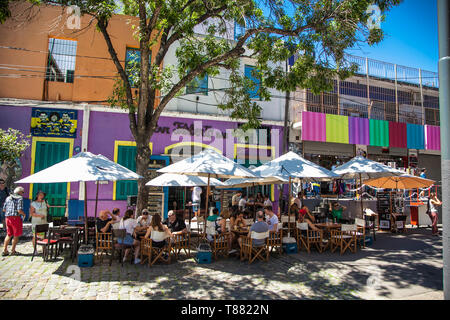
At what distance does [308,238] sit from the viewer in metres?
7.86

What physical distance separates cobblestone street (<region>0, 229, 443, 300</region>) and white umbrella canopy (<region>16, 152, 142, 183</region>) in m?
1.88

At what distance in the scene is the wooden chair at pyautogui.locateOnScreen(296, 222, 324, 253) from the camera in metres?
7.85

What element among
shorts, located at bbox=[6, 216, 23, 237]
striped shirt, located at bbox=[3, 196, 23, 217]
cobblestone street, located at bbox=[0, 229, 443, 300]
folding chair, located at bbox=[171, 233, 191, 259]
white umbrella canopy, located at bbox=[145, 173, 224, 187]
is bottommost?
cobblestone street, located at bbox=[0, 229, 443, 300]

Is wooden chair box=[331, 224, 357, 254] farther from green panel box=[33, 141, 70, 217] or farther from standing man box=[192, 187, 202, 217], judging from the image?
green panel box=[33, 141, 70, 217]

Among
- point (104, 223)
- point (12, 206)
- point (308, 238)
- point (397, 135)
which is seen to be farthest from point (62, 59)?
point (397, 135)

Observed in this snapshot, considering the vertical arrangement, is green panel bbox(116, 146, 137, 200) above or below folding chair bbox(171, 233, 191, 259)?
above

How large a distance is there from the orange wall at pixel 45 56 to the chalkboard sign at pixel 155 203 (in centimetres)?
502

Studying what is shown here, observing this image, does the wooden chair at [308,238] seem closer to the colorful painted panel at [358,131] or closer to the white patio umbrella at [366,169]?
the white patio umbrella at [366,169]

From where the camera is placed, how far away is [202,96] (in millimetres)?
14703

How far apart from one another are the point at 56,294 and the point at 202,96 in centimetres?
1152

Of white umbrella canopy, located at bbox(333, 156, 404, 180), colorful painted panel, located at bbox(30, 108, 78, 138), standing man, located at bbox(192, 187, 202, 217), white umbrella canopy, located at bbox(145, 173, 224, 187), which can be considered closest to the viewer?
white umbrella canopy, located at bbox(145, 173, 224, 187)

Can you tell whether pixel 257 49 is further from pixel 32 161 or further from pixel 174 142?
pixel 32 161

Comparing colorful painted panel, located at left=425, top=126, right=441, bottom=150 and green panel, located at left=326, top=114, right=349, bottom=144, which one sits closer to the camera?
green panel, located at left=326, top=114, right=349, bottom=144

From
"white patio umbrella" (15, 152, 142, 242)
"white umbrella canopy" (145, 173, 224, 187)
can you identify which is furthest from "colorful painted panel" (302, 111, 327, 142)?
"white patio umbrella" (15, 152, 142, 242)
